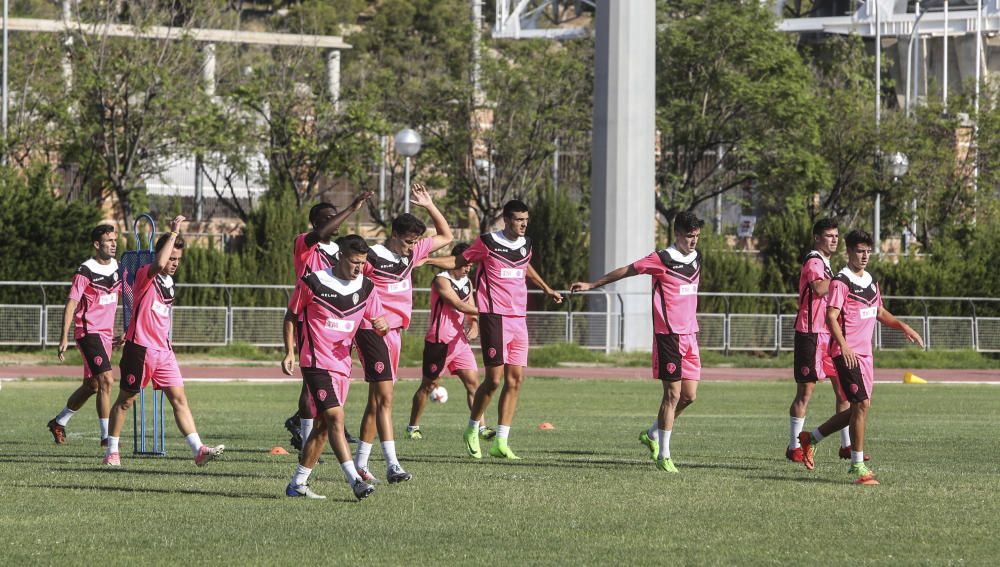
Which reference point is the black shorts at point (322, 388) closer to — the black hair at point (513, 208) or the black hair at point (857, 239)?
the black hair at point (513, 208)

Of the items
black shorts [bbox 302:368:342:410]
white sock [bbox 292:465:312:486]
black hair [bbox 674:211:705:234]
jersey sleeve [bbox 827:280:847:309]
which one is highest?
black hair [bbox 674:211:705:234]

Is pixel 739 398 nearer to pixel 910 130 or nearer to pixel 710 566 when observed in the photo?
pixel 710 566

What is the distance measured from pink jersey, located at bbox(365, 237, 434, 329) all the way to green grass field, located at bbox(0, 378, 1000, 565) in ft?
4.30

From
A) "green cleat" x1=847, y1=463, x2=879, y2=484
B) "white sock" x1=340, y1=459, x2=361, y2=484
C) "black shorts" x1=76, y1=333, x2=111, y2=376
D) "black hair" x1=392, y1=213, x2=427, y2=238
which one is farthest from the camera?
"black shorts" x1=76, y1=333, x2=111, y2=376

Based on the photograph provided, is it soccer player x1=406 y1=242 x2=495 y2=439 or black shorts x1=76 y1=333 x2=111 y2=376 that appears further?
soccer player x1=406 y1=242 x2=495 y2=439

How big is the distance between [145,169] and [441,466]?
35.6 metres

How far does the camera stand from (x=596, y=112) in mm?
36469

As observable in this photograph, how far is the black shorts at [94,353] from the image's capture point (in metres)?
15.9

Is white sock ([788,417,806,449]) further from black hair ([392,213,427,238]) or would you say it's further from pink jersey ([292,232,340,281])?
pink jersey ([292,232,340,281])

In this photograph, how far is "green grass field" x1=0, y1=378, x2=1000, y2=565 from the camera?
8.99m

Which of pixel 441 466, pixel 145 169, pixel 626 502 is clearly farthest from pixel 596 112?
pixel 626 502

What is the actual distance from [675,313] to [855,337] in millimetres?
1545

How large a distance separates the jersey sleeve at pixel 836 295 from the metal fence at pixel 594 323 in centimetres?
2234

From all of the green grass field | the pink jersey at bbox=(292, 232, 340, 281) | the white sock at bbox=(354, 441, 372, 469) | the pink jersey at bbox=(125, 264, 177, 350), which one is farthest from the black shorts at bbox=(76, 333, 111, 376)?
the white sock at bbox=(354, 441, 372, 469)
